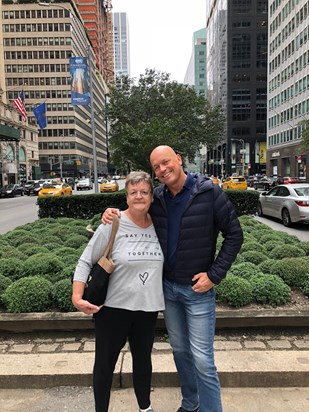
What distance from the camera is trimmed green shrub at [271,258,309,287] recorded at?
4.89 metres

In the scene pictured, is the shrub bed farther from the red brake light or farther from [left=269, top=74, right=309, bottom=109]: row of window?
[left=269, top=74, right=309, bottom=109]: row of window

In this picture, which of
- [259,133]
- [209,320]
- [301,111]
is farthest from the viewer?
[259,133]

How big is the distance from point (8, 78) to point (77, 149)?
2441 cm

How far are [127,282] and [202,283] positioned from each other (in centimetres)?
47

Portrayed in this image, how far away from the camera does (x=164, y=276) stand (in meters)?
2.60

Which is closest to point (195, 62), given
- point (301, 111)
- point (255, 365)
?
point (301, 111)

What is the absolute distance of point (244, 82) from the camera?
95688 mm

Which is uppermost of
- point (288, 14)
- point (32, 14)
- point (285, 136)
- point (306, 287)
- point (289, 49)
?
point (32, 14)

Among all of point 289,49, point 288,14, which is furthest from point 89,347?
point 288,14

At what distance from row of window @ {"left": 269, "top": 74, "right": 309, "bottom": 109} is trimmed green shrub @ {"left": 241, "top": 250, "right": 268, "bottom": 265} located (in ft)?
183

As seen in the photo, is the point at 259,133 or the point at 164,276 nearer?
the point at 164,276

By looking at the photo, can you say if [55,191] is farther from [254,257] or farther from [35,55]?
[35,55]

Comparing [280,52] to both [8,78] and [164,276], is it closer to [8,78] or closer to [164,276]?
[8,78]

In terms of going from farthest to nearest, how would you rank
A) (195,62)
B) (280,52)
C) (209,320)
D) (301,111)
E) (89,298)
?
(195,62)
(280,52)
(301,111)
(209,320)
(89,298)
